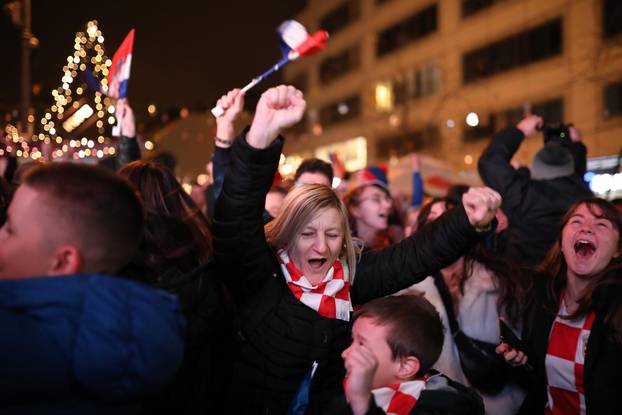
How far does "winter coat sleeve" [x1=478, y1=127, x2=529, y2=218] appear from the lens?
16.4 ft

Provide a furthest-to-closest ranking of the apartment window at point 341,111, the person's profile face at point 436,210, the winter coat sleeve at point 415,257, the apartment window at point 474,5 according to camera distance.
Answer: the apartment window at point 341,111, the apartment window at point 474,5, the person's profile face at point 436,210, the winter coat sleeve at point 415,257

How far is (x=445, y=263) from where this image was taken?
Result: 2.79 meters

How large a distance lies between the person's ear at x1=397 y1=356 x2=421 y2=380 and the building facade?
15.4 m

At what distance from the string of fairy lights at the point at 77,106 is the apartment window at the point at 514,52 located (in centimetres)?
2339

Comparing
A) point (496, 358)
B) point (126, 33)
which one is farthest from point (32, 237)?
point (126, 33)

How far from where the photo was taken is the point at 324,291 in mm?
2676

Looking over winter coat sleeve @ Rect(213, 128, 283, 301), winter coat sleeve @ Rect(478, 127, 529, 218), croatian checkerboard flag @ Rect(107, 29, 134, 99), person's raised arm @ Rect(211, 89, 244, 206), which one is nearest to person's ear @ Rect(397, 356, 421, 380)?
winter coat sleeve @ Rect(213, 128, 283, 301)

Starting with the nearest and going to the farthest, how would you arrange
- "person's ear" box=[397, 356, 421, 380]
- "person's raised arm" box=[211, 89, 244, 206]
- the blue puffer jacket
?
the blue puffer jacket < "person's ear" box=[397, 356, 421, 380] < "person's raised arm" box=[211, 89, 244, 206]

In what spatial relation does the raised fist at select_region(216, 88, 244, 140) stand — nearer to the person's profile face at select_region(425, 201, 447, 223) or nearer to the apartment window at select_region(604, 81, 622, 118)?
the person's profile face at select_region(425, 201, 447, 223)

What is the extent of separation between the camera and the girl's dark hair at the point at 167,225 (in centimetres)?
251

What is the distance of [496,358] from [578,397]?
1.51 ft

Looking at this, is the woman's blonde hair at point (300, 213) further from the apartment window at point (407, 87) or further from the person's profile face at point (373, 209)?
the apartment window at point (407, 87)

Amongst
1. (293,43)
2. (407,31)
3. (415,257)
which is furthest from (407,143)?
(415,257)

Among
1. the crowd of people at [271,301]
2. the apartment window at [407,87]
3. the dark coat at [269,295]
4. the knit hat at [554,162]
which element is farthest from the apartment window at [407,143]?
the dark coat at [269,295]
